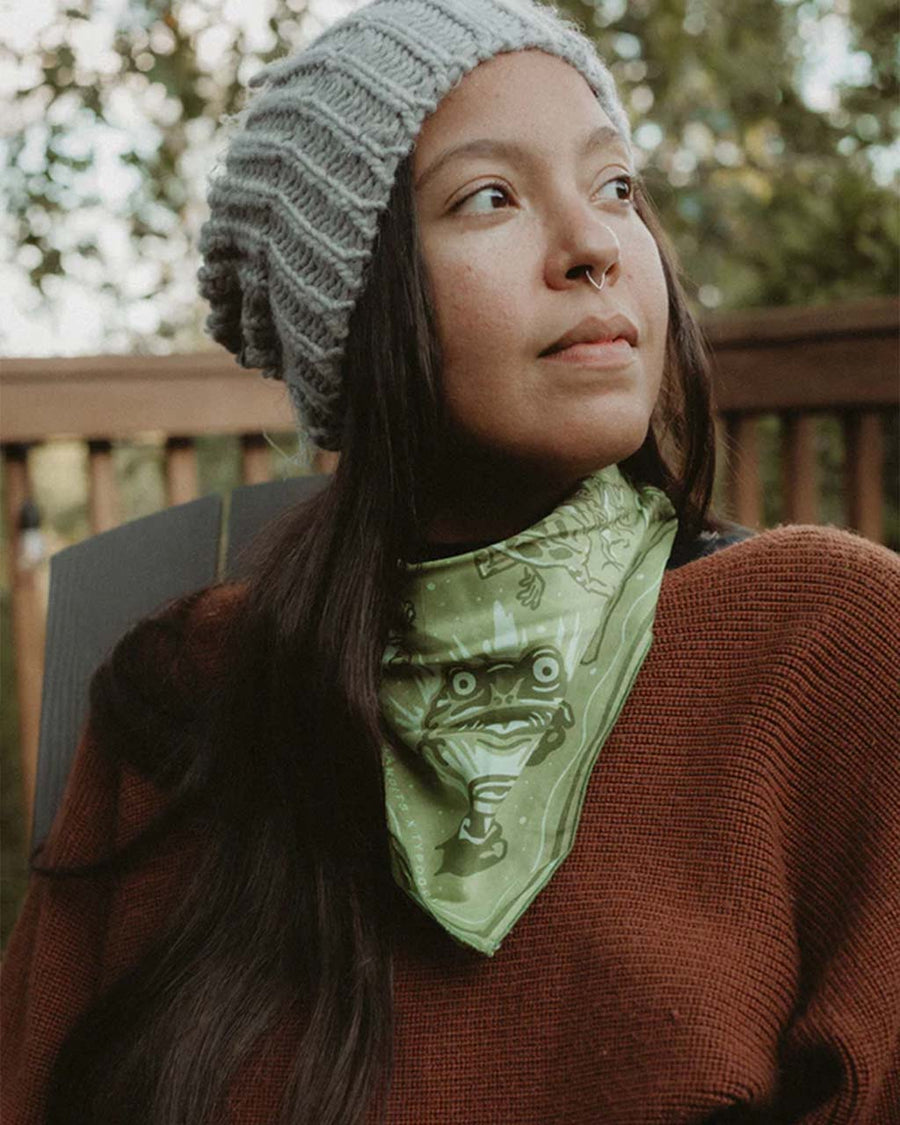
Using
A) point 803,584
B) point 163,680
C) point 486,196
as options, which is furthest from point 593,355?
point 163,680

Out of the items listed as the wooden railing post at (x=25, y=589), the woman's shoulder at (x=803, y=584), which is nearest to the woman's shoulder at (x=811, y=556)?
the woman's shoulder at (x=803, y=584)

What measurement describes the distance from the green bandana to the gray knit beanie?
12.1 inches

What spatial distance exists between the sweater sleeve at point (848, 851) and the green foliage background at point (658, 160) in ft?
3.13

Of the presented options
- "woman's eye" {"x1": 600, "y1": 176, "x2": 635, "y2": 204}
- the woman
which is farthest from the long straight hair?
"woman's eye" {"x1": 600, "y1": 176, "x2": 635, "y2": 204}

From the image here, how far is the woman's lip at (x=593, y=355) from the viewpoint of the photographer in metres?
1.20

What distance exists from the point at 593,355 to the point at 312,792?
0.56 metres

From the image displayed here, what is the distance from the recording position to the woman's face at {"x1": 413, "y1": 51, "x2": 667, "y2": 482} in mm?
1199

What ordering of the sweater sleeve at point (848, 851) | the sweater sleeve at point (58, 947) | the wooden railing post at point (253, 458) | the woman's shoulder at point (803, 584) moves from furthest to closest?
1. the wooden railing post at point (253, 458)
2. the sweater sleeve at point (58, 947)
3. the woman's shoulder at point (803, 584)
4. the sweater sleeve at point (848, 851)

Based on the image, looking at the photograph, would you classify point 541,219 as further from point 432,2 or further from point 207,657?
point 207,657

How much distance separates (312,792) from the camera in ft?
4.43

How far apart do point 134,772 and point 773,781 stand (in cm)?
81

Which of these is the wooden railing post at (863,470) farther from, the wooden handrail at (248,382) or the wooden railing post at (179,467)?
the wooden railing post at (179,467)

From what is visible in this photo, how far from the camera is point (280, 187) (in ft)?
4.57

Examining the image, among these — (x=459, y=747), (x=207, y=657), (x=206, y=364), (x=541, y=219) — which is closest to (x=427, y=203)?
(x=541, y=219)
